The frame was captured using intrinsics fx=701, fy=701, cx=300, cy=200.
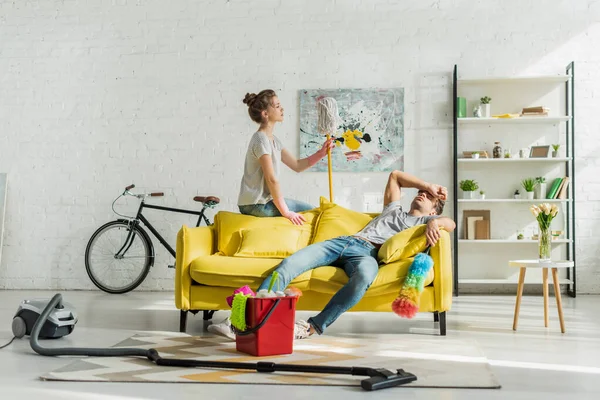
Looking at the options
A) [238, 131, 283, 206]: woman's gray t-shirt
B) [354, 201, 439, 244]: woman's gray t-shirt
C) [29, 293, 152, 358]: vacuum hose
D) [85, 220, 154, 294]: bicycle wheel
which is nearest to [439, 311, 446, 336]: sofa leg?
[354, 201, 439, 244]: woman's gray t-shirt

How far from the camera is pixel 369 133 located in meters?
6.37

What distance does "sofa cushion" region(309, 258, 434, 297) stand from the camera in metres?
3.75

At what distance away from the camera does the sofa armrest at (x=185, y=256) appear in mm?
3959

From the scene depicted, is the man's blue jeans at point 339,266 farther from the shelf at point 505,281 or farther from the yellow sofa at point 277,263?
the shelf at point 505,281

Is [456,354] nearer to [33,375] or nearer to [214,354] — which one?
[214,354]

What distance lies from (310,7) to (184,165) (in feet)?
6.17

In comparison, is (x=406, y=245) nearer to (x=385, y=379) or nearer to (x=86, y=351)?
(x=385, y=379)

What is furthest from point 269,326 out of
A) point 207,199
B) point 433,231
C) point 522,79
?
point 522,79

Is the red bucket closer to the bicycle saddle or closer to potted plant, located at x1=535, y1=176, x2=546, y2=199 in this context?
the bicycle saddle

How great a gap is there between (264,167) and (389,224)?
84 centimetres

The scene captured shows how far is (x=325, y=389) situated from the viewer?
257 cm

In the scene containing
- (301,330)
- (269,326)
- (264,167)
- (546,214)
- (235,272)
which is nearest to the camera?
(269,326)

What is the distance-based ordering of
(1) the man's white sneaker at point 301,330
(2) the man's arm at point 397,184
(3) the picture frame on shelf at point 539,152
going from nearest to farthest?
(1) the man's white sneaker at point 301,330 → (2) the man's arm at point 397,184 → (3) the picture frame on shelf at point 539,152

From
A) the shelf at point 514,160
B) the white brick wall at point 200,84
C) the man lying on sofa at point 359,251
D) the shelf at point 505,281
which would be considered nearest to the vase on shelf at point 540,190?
the shelf at point 514,160
